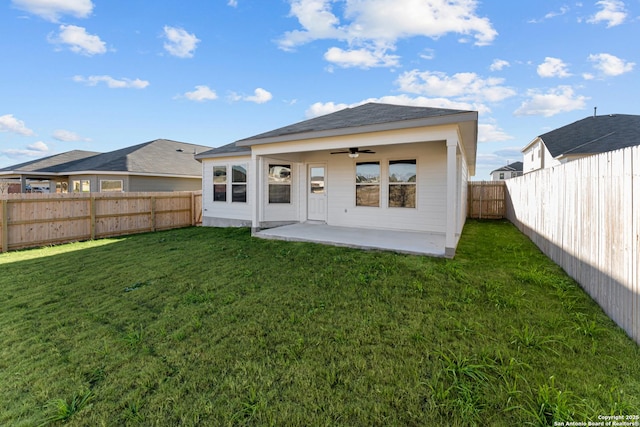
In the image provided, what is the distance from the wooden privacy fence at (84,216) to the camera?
849 centimetres

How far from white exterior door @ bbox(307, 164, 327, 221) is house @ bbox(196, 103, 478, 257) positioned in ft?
0.12

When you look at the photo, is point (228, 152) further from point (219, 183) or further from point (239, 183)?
point (219, 183)

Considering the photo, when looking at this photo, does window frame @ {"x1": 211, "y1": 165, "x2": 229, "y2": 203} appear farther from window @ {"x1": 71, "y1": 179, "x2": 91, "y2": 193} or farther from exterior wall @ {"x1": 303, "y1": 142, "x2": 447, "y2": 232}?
window @ {"x1": 71, "y1": 179, "x2": 91, "y2": 193}

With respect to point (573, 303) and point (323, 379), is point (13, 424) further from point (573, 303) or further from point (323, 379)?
point (573, 303)

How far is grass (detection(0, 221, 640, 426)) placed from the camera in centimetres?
211

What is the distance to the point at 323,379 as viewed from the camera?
96.0 inches

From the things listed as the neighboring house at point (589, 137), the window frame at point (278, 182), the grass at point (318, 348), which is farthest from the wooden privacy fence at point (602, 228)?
the neighboring house at point (589, 137)

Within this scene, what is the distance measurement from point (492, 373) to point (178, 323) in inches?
137

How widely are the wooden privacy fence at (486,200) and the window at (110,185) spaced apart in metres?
18.5

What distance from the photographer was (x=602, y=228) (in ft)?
11.7

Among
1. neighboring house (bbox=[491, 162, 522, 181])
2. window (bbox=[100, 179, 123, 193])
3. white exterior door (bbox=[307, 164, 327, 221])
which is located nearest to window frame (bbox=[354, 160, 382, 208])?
white exterior door (bbox=[307, 164, 327, 221])

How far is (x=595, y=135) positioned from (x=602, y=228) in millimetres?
17636

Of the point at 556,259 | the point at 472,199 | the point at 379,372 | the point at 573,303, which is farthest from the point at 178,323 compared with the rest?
the point at 472,199

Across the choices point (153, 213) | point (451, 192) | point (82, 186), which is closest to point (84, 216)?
point (153, 213)
